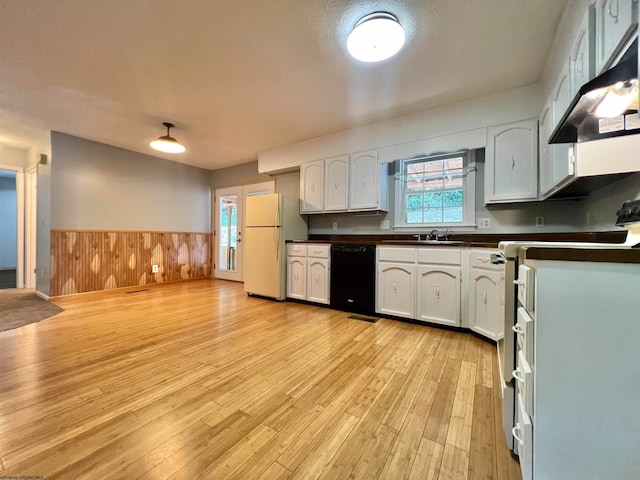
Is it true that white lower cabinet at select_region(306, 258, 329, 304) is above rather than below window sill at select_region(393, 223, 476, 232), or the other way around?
below

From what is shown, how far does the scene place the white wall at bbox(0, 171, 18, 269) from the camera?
22.2 feet

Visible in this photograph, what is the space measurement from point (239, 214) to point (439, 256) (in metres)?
4.06

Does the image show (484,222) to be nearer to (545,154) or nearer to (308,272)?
(545,154)

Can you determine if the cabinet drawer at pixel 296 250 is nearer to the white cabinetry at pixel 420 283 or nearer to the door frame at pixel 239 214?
the white cabinetry at pixel 420 283

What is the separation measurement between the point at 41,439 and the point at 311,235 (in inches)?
137

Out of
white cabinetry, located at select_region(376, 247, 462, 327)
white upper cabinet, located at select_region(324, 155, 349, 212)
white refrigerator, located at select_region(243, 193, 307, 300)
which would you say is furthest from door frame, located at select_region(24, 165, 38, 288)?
white cabinetry, located at select_region(376, 247, 462, 327)

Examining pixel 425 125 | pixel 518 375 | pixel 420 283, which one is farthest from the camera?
pixel 425 125

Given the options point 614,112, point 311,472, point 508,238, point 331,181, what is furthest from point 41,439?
point 508,238

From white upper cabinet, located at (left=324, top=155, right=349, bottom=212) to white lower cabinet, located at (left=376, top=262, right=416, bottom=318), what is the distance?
1.06 m

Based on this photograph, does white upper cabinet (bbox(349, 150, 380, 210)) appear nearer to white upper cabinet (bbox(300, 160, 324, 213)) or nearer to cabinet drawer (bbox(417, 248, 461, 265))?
white upper cabinet (bbox(300, 160, 324, 213))

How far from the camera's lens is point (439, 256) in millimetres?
2707

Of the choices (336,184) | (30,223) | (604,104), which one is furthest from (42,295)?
(604,104)

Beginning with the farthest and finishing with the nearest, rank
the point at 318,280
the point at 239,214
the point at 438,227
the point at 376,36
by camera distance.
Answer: the point at 239,214, the point at 318,280, the point at 438,227, the point at 376,36

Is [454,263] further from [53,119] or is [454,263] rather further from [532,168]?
[53,119]
